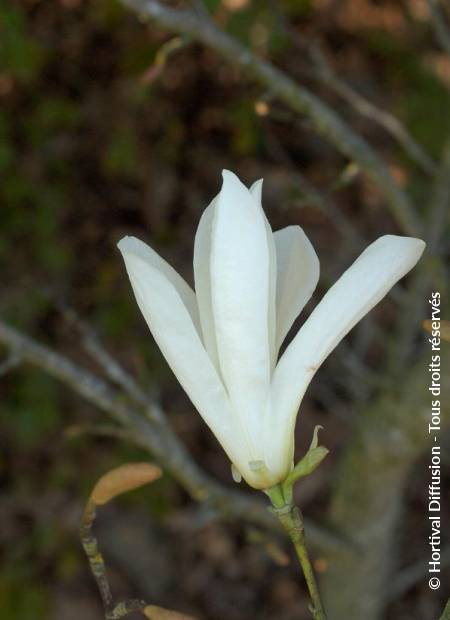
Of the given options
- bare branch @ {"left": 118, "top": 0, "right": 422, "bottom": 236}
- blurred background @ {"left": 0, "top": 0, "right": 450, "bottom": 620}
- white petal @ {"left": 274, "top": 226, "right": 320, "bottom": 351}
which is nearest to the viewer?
white petal @ {"left": 274, "top": 226, "right": 320, "bottom": 351}

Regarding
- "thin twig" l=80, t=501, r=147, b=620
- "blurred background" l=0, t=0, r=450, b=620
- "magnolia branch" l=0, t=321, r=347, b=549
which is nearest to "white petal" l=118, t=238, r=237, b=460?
"thin twig" l=80, t=501, r=147, b=620

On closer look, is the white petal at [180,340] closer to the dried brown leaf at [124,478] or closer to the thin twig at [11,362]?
the dried brown leaf at [124,478]

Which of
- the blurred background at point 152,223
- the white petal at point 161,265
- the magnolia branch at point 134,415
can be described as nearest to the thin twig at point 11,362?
the magnolia branch at point 134,415

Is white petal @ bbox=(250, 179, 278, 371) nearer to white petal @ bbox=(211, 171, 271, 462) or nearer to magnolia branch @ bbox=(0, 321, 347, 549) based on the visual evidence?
white petal @ bbox=(211, 171, 271, 462)

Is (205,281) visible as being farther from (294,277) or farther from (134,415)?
(134,415)

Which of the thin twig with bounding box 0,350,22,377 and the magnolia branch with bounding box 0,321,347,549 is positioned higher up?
the thin twig with bounding box 0,350,22,377

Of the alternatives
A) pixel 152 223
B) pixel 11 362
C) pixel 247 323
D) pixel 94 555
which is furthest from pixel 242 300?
pixel 152 223
